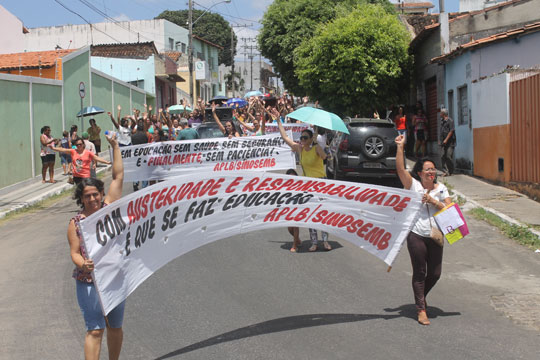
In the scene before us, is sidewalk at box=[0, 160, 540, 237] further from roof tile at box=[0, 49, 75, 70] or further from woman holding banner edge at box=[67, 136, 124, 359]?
woman holding banner edge at box=[67, 136, 124, 359]

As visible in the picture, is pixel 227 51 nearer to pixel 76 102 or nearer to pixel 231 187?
pixel 76 102

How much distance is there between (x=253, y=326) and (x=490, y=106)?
13182 millimetres

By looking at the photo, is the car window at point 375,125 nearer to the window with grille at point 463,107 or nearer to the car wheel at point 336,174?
the car wheel at point 336,174

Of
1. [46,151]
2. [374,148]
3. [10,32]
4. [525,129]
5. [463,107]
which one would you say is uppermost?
[10,32]

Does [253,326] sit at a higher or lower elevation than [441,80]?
lower

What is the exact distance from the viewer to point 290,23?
36500mm

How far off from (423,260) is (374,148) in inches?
407

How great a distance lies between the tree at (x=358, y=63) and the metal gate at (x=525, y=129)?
9898mm

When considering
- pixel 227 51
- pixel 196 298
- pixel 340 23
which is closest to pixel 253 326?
pixel 196 298

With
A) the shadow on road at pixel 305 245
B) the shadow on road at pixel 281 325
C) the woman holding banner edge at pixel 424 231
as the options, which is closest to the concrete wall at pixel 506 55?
the shadow on road at pixel 305 245

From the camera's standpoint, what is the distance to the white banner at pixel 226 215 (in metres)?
5.32

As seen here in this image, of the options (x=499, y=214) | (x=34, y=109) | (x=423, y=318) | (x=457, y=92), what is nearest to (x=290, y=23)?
(x=457, y=92)

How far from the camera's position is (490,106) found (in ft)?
57.7

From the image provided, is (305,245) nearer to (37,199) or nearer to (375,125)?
(375,125)
